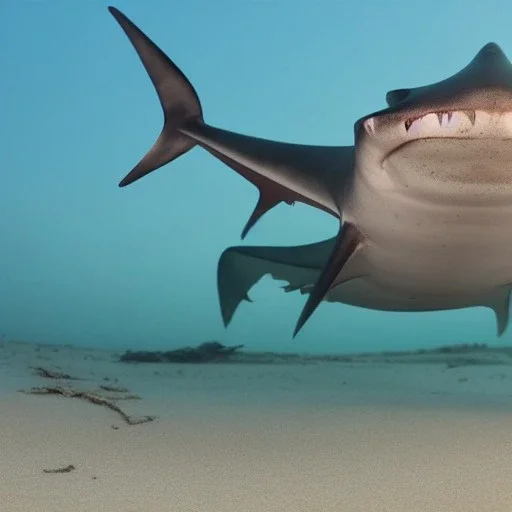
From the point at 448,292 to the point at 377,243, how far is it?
766 mm

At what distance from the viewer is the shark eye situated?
2002mm

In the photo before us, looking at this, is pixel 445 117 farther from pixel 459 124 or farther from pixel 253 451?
pixel 253 451

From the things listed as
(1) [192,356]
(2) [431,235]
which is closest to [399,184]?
(2) [431,235]

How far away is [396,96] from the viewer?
2055mm

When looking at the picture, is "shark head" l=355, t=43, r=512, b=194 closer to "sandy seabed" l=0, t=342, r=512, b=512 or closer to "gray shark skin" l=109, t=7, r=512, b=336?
"gray shark skin" l=109, t=7, r=512, b=336

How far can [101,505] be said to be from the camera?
110 centimetres

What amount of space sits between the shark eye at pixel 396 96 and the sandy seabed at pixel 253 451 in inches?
48.0

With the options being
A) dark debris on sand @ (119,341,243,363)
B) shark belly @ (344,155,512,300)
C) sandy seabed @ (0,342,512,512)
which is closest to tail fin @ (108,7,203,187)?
shark belly @ (344,155,512,300)

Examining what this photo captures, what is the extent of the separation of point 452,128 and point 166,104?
262cm

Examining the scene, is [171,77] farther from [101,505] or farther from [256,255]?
[101,505]

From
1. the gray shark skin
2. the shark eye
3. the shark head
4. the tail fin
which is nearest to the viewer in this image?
the shark head

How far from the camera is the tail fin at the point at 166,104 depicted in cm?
354

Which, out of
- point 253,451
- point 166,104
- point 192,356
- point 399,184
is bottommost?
point 192,356

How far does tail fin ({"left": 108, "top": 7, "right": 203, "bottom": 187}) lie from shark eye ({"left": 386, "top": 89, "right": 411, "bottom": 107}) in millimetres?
1968
